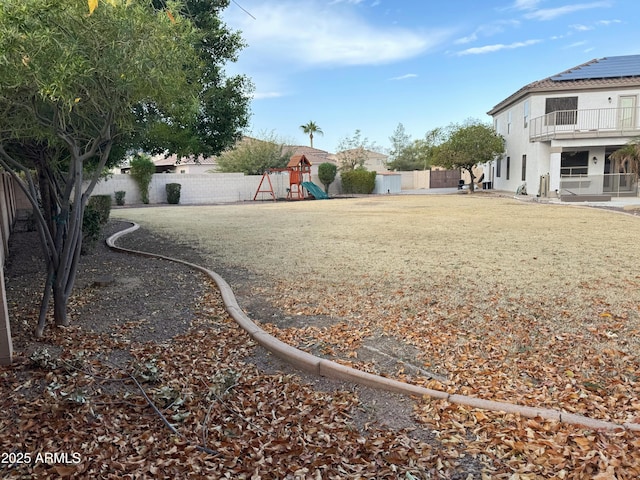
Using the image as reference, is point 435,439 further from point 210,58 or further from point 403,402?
point 210,58

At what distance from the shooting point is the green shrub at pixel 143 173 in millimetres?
26188

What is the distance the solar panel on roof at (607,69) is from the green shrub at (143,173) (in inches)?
886

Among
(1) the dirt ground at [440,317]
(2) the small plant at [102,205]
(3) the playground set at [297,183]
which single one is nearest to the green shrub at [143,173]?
(3) the playground set at [297,183]

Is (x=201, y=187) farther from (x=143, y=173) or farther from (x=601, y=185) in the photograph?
(x=601, y=185)

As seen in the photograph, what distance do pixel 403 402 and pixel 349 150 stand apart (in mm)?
46088

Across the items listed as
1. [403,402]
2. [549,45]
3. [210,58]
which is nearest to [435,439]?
[403,402]

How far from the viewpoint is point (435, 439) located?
Result: 8.99 feet

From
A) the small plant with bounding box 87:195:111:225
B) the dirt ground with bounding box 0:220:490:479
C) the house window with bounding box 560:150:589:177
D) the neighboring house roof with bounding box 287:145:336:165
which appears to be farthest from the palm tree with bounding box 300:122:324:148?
the dirt ground with bounding box 0:220:490:479

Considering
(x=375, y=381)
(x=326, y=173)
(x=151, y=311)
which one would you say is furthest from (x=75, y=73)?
(x=326, y=173)

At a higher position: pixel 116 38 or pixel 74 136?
pixel 116 38

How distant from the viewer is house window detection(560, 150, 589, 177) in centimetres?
2505

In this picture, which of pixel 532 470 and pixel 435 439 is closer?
pixel 532 470

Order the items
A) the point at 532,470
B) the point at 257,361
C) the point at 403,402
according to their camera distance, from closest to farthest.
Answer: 1. the point at 532,470
2. the point at 403,402
3. the point at 257,361

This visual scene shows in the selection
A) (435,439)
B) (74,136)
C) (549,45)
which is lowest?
(435,439)
